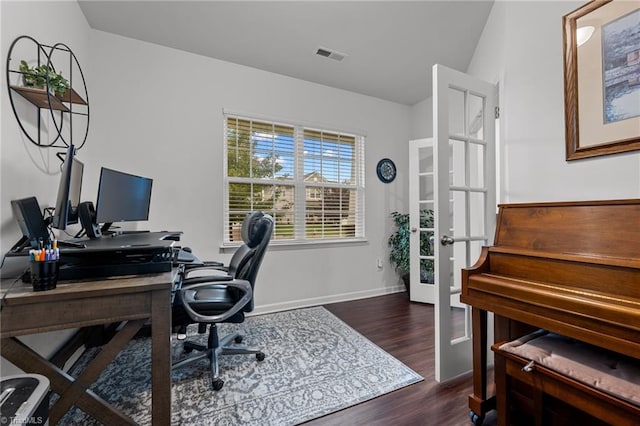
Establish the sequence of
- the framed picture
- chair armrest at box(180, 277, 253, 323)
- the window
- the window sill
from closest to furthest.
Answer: the framed picture, chair armrest at box(180, 277, 253, 323), the window sill, the window

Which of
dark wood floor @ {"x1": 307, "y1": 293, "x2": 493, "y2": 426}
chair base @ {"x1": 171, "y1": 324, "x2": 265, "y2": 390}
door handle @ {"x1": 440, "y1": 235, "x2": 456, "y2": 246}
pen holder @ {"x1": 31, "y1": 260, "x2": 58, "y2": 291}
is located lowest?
dark wood floor @ {"x1": 307, "y1": 293, "x2": 493, "y2": 426}

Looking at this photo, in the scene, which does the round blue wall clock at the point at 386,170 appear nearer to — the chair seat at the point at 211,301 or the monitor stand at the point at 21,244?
the chair seat at the point at 211,301

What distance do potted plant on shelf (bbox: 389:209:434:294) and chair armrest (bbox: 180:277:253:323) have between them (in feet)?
7.81

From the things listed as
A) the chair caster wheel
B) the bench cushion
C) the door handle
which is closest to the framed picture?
the door handle

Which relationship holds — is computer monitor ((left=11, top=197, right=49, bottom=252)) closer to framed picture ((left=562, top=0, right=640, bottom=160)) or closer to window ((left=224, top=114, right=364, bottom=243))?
window ((left=224, top=114, right=364, bottom=243))

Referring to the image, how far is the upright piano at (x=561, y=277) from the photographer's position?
1.00 meters

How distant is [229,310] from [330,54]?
257cm

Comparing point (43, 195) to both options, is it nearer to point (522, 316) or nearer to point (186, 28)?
point (186, 28)

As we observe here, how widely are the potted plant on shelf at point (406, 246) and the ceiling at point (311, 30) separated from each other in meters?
1.75

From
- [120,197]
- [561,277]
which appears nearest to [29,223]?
[120,197]

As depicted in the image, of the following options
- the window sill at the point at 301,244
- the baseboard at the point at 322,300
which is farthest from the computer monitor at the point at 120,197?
the baseboard at the point at 322,300

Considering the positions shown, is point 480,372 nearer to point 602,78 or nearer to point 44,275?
point 602,78

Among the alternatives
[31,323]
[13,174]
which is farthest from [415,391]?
[13,174]

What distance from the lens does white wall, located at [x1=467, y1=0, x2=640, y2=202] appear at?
1393mm
